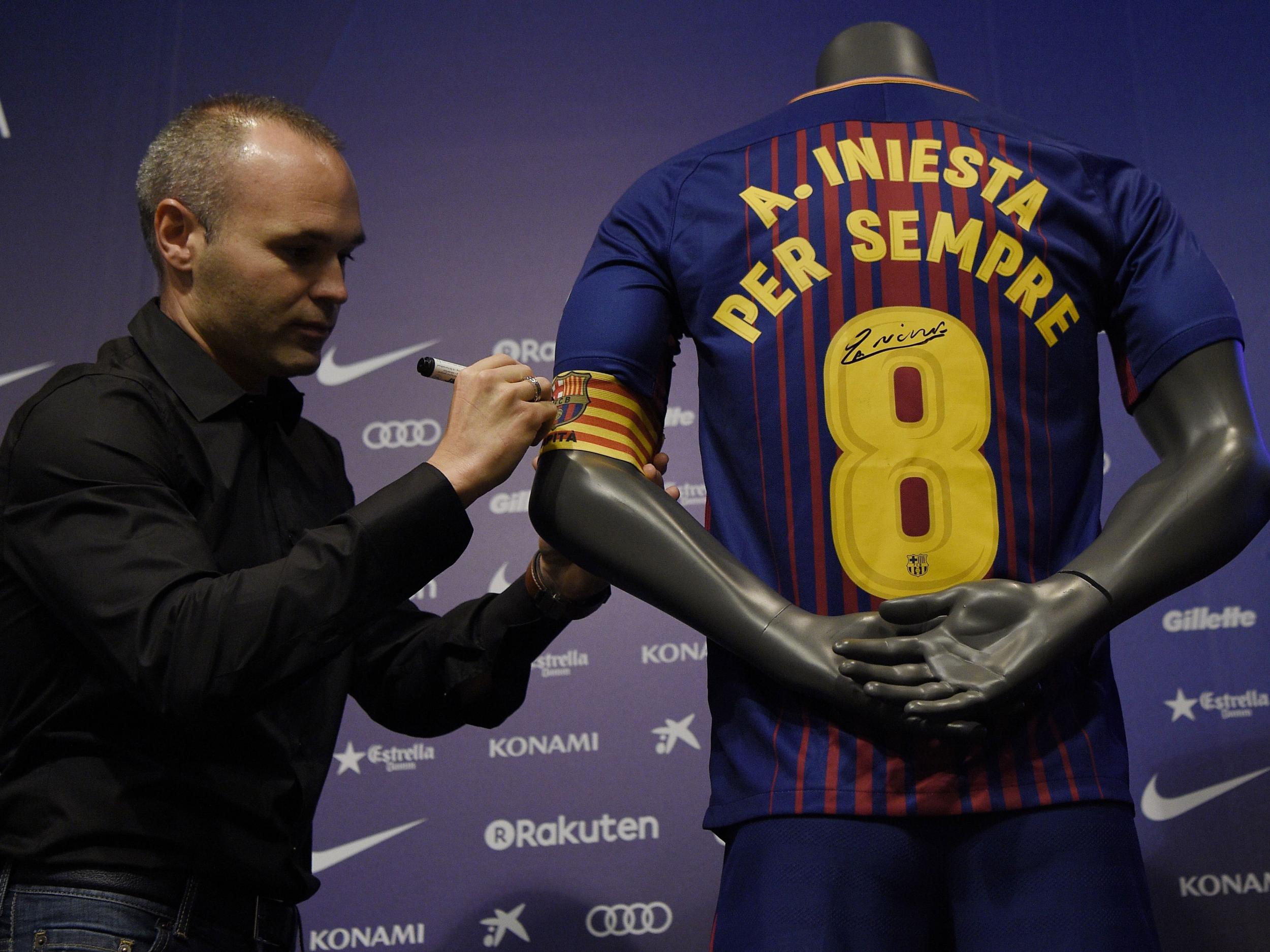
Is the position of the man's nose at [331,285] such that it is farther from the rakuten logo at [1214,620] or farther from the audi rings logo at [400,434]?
the rakuten logo at [1214,620]

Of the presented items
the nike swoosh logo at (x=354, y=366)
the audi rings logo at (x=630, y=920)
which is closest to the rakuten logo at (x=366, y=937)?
the audi rings logo at (x=630, y=920)

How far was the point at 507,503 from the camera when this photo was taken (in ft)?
7.18

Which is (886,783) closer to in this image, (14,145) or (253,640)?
(253,640)

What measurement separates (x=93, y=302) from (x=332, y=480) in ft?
3.32

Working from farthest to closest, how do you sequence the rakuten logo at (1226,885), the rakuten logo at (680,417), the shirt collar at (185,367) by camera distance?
1. the rakuten logo at (680,417)
2. the rakuten logo at (1226,885)
3. the shirt collar at (185,367)

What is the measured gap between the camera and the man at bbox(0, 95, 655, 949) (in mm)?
1076

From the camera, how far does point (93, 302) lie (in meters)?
2.28

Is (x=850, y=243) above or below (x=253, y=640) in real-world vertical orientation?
above

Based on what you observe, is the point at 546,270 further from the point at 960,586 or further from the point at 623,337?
the point at 960,586

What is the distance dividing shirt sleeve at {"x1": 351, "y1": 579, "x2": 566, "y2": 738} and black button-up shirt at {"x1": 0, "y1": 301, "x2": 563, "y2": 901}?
14cm

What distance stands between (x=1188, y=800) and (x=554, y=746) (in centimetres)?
105

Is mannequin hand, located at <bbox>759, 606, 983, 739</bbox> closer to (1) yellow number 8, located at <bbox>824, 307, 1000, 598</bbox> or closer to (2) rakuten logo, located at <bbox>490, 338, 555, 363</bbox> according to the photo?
(1) yellow number 8, located at <bbox>824, 307, 1000, 598</bbox>

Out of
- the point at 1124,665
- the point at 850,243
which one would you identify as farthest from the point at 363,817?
the point at 850,243

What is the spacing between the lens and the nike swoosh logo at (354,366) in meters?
2.23
